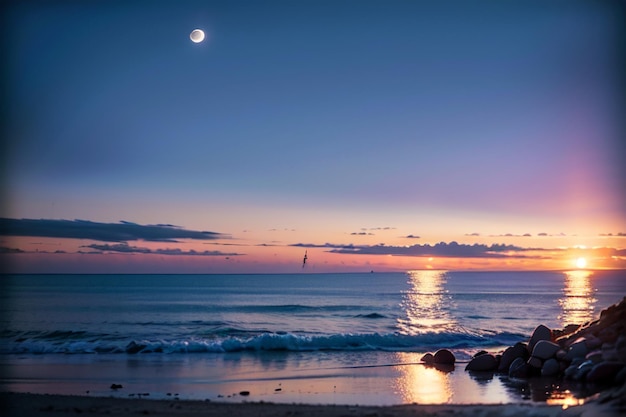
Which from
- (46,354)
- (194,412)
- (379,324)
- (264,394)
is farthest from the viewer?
(379,324)

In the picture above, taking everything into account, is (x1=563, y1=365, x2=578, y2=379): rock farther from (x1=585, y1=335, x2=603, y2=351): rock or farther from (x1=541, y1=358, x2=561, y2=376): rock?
(x1=585, y1=335, x2=603, y2=351): rock

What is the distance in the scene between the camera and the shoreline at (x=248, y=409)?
26.8 ft

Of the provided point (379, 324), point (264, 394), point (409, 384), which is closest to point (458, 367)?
point (409, 384)

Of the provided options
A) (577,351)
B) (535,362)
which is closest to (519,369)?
(535,362)

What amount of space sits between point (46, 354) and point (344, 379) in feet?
34.3

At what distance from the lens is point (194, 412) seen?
28.5 ft

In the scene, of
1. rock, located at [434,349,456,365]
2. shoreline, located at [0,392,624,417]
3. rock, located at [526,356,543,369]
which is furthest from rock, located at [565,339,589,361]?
shoreline, located at [0,392,624,417]

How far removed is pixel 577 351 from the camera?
12102 millimetres

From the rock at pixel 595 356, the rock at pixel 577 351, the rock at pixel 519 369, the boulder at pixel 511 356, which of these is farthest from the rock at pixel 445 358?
the rock at pixel 595 356

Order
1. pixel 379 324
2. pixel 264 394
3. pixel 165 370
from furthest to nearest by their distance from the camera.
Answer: pixel 379 324 → pixel 165 370 → pixel 264 394

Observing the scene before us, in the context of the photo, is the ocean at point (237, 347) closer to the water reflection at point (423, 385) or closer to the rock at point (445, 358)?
the water reflection at point (423, 385)

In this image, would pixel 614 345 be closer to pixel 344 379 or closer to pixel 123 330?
pixel 344 379

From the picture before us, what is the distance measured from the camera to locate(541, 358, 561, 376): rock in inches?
475

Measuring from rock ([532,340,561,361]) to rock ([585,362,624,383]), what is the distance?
170 centimetres
